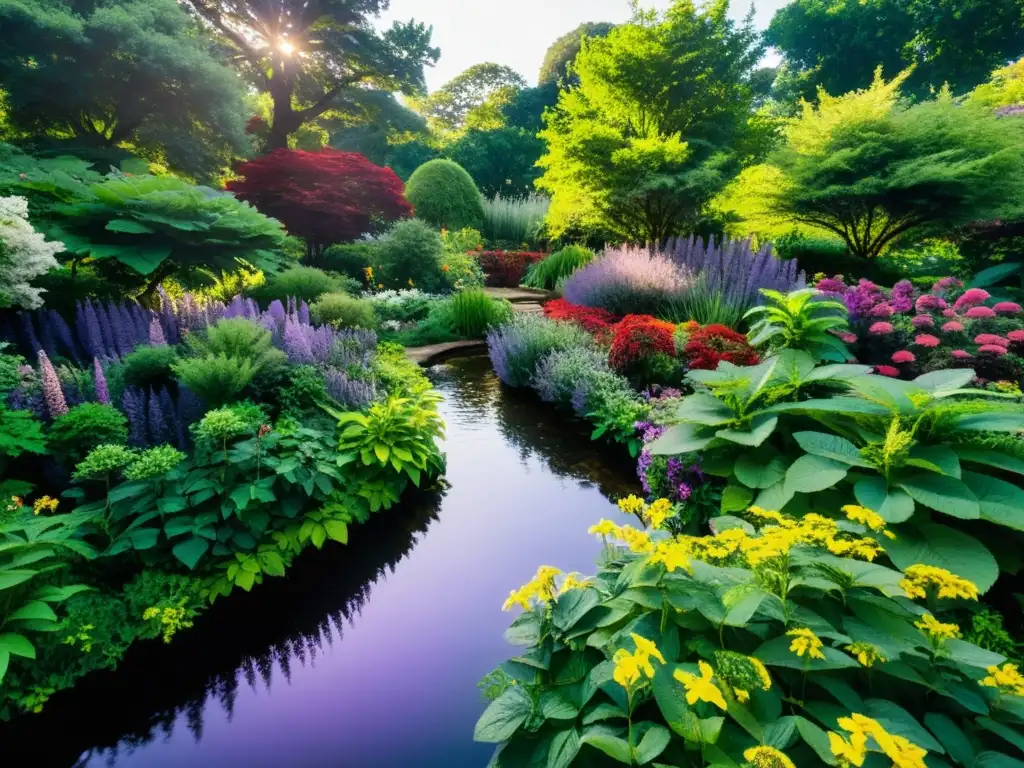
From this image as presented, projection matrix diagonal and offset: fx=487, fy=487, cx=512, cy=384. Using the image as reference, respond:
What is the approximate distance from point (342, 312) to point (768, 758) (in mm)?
6162

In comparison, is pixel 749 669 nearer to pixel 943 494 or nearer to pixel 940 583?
pixel 940 583

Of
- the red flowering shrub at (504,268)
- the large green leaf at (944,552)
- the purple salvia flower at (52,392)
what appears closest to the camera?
the large green leaf at (944,552)

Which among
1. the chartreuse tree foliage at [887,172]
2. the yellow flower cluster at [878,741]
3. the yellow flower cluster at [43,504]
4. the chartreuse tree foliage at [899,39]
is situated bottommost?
the yellow flower cluster at [43,504]

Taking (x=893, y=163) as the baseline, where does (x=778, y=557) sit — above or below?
below

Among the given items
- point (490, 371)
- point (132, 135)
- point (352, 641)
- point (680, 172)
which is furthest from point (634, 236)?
point (132, 135)

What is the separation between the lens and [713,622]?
4.35 feet

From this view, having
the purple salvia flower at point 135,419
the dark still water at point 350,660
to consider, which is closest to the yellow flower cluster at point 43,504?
the purple salvia flower at point 135,419

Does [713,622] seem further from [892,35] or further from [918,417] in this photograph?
[892,35]

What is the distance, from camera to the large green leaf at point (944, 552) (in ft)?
5.15

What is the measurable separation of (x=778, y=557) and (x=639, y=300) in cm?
574

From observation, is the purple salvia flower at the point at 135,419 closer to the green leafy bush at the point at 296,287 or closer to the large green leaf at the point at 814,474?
the large green leaf at the point at 814,474

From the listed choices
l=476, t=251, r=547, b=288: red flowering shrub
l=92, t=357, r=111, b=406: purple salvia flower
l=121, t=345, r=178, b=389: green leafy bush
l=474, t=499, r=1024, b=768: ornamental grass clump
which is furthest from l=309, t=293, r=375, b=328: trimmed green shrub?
l=476, t=251, r=547, b=288: red flowering shrub

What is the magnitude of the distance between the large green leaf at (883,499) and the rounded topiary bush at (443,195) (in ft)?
51.7

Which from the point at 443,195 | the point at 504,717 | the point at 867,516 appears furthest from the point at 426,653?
the point at 443,195
